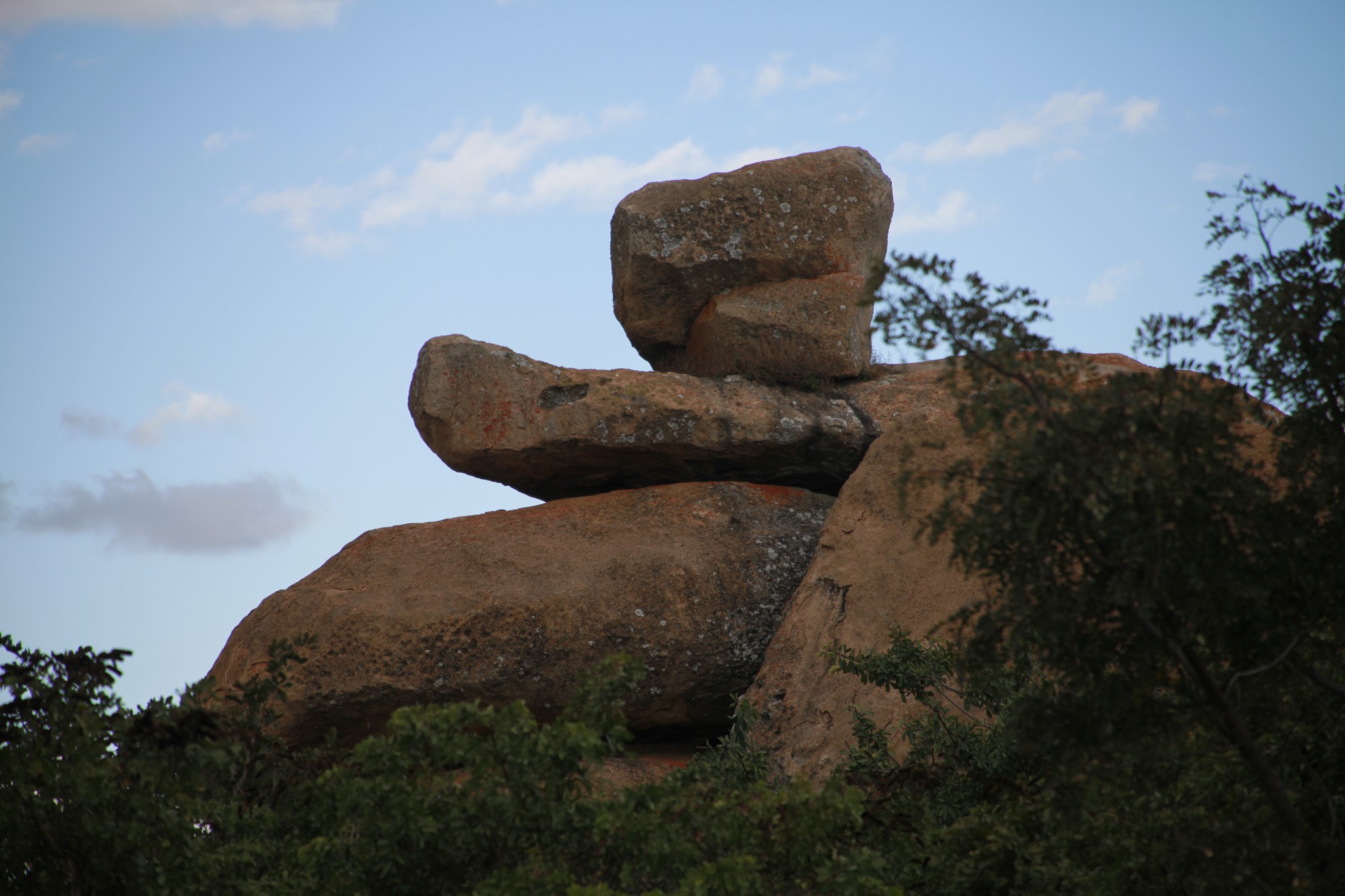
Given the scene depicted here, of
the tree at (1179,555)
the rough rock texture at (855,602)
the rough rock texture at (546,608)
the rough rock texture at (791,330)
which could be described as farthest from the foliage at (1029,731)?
the rough rock texture at (791,330)

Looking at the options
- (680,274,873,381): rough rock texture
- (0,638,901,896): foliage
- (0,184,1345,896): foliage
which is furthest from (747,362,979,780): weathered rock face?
(0,638,901,896): foliage

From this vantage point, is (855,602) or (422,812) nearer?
(422,812)

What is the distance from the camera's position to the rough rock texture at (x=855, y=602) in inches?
335

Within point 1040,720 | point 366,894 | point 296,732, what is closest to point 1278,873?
point 1040,720

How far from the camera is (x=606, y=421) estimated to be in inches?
391

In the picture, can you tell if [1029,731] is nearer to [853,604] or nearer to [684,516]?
[853,604]

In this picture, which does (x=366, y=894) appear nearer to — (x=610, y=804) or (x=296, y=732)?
(x=610, y=804)

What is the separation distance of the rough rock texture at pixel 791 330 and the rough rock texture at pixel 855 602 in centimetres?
108

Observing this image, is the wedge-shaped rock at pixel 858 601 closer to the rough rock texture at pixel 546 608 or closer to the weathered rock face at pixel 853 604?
the weathered rock face at pixel 853 604

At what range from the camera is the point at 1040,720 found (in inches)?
161

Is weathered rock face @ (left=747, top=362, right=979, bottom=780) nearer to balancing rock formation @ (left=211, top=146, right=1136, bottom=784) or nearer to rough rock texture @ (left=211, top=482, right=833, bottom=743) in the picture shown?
balancing rock formation @ (left=211, top=146, right=1136, bottom=784)

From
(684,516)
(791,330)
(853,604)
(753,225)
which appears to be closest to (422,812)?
(853,604)

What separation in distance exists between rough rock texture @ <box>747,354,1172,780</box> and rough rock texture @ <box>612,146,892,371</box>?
6.26 feet

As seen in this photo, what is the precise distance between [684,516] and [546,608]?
5.19ft
